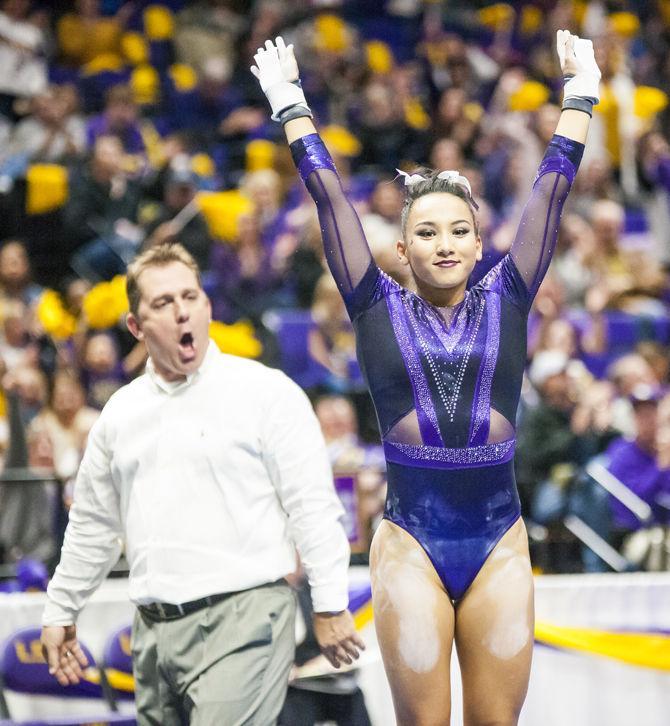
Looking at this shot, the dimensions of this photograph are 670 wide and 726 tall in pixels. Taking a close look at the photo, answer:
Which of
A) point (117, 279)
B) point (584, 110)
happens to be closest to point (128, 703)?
point (584, 110)

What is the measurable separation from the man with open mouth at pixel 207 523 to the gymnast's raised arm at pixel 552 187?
2.32 ft

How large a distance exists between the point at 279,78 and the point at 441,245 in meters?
0.67

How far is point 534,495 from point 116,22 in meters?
6.30

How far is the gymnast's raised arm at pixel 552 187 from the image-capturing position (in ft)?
10.6

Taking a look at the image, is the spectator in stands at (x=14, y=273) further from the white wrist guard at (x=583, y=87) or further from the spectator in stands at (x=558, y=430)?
the white wrist guard at (x=583, y=87)

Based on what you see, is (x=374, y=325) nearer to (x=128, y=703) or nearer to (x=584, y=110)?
(x=584, y=110)

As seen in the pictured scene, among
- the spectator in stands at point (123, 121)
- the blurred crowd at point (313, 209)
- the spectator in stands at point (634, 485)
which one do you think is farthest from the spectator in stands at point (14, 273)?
the spectator in stands at point (634, 485)

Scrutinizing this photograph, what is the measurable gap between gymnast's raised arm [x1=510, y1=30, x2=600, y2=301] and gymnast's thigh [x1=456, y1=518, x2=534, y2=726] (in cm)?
75

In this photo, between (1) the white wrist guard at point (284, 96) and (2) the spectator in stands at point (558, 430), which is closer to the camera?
(1) the white wrist guard at point (284, 96)

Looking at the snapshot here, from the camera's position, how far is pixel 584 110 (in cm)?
333

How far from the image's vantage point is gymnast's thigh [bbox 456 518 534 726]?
2996 mm

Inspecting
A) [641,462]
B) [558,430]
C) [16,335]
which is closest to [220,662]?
[641,462]

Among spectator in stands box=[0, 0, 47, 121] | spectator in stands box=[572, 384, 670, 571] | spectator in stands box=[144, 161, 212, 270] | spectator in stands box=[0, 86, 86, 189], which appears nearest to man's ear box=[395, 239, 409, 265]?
spectator in stands box=[572, 384, 670, 571]

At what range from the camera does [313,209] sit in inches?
309
